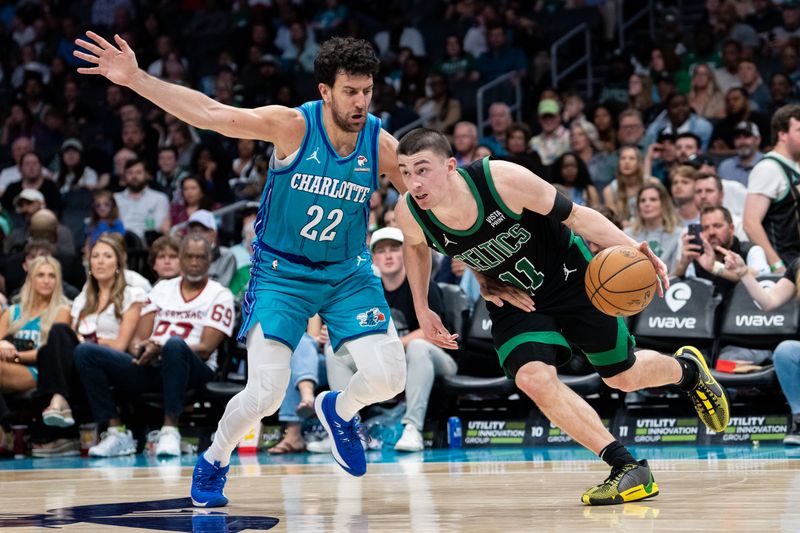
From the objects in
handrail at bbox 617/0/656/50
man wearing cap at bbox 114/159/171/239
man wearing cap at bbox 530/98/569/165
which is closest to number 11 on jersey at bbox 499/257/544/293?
man wearing cap at bbox 530/98/569/165

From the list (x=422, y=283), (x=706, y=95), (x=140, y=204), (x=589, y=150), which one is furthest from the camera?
(x=140, y=204)

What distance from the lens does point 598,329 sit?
217 inches

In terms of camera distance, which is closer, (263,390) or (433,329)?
(263,390)

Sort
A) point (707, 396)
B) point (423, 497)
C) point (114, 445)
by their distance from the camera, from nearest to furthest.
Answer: point (423, 497), point (707, 396), point (114, 445)

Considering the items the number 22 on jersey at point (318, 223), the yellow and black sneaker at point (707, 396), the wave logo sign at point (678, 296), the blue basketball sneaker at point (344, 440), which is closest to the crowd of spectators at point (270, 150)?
the wave logo sign at point (678, 296)

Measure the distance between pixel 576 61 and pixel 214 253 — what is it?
616 centimetres

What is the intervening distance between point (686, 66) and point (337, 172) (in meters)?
8.46

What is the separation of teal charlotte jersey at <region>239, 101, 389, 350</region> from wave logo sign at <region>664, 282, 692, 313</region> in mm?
3610

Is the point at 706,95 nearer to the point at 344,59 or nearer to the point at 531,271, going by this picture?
the point at 531,271

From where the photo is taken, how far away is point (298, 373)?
29.0 ft

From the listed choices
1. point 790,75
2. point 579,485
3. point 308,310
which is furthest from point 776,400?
point 790,75

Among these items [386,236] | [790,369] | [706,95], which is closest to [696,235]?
[790,369]

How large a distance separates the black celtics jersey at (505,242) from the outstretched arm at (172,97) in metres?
0.78

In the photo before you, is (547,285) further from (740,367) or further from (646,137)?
(646,137)
